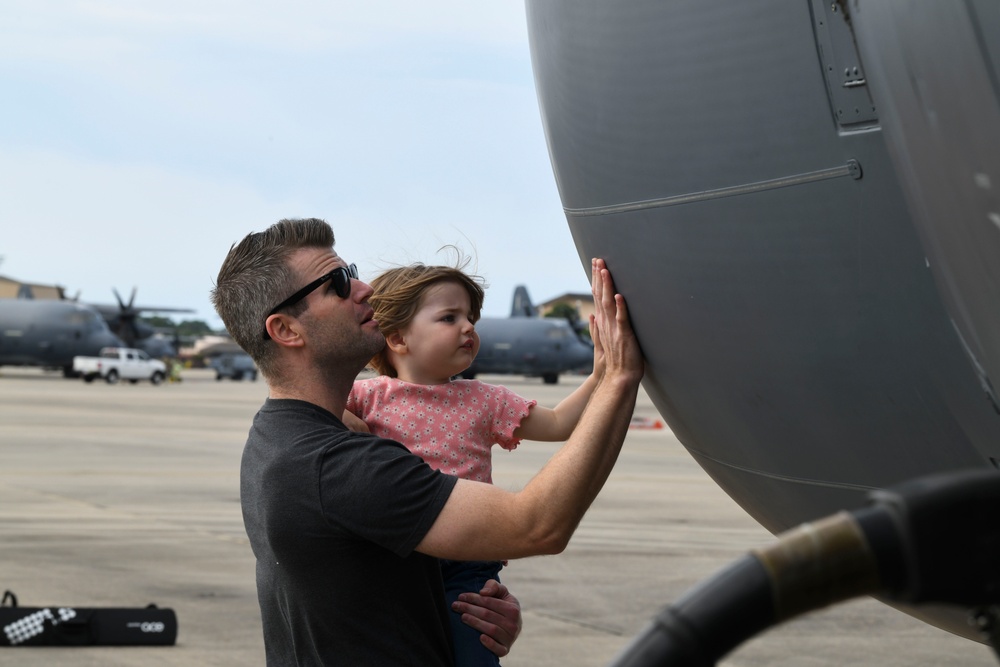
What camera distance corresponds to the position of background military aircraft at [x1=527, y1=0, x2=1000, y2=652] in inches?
52.7

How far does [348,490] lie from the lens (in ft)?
6.92

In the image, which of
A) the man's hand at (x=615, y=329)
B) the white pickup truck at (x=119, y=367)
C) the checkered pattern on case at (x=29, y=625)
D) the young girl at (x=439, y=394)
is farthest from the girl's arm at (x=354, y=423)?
the white pickup truck at (x=119, y=367)

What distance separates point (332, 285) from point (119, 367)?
50757 millimetres

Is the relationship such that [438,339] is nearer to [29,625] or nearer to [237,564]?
[29,625]

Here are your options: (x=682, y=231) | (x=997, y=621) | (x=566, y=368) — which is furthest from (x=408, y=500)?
(x=566, y=368)

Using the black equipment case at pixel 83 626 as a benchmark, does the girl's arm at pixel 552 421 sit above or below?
above

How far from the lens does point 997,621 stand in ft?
2.65

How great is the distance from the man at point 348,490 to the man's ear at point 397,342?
12.6 inches

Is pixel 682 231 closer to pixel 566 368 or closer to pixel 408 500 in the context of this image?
pixel 408 500

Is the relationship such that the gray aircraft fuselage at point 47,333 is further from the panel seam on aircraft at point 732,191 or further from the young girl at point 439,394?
the panel seam on aircraft at point 732,191

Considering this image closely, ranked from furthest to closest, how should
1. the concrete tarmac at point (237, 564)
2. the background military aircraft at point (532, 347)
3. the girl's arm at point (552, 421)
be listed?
the background military aircraft at point (532, 347)
the concrete tarmac at point (237, 564)
the girl's arm at point (552, 421)

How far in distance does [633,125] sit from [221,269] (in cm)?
100

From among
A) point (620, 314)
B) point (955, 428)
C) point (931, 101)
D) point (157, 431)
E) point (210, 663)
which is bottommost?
point (157, 431)

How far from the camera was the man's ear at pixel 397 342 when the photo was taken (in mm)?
2756
